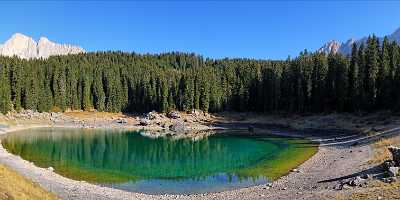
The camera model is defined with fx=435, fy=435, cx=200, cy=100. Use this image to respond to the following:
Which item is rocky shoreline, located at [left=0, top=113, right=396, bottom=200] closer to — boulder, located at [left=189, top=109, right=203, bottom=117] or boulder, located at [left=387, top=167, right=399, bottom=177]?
boulder, located at [left=387, top=167, right=399, bottom=177]

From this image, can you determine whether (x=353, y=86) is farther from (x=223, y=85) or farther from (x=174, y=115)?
(x=174, y=115)

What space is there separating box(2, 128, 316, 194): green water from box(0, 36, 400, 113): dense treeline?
30216 millimetres

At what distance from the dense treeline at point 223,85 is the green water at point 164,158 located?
30.2m

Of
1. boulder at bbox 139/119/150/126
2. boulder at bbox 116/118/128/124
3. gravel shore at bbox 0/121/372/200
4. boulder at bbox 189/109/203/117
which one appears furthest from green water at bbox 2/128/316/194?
boulder at bbox 189/109/203/117

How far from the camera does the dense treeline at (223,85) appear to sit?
335 ft

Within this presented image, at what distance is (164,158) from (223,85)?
81.6 meters

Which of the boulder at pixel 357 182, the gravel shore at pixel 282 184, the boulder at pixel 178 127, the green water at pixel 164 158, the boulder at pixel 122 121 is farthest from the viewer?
the boulder at pixel 122 121

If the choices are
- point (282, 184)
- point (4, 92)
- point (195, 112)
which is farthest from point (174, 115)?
point (282, 184)

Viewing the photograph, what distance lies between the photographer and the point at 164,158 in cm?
6450

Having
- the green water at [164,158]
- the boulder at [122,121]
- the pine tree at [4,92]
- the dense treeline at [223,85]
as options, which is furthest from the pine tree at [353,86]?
the pine tree at [4,92]

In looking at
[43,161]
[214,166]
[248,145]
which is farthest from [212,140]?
[43,161]

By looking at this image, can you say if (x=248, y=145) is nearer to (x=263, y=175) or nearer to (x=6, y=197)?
(x=263, y=175)

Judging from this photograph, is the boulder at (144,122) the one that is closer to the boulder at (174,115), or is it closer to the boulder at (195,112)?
the boulder at (174,115)

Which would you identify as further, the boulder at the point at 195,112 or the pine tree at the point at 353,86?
the boulder at the point at 195,112
